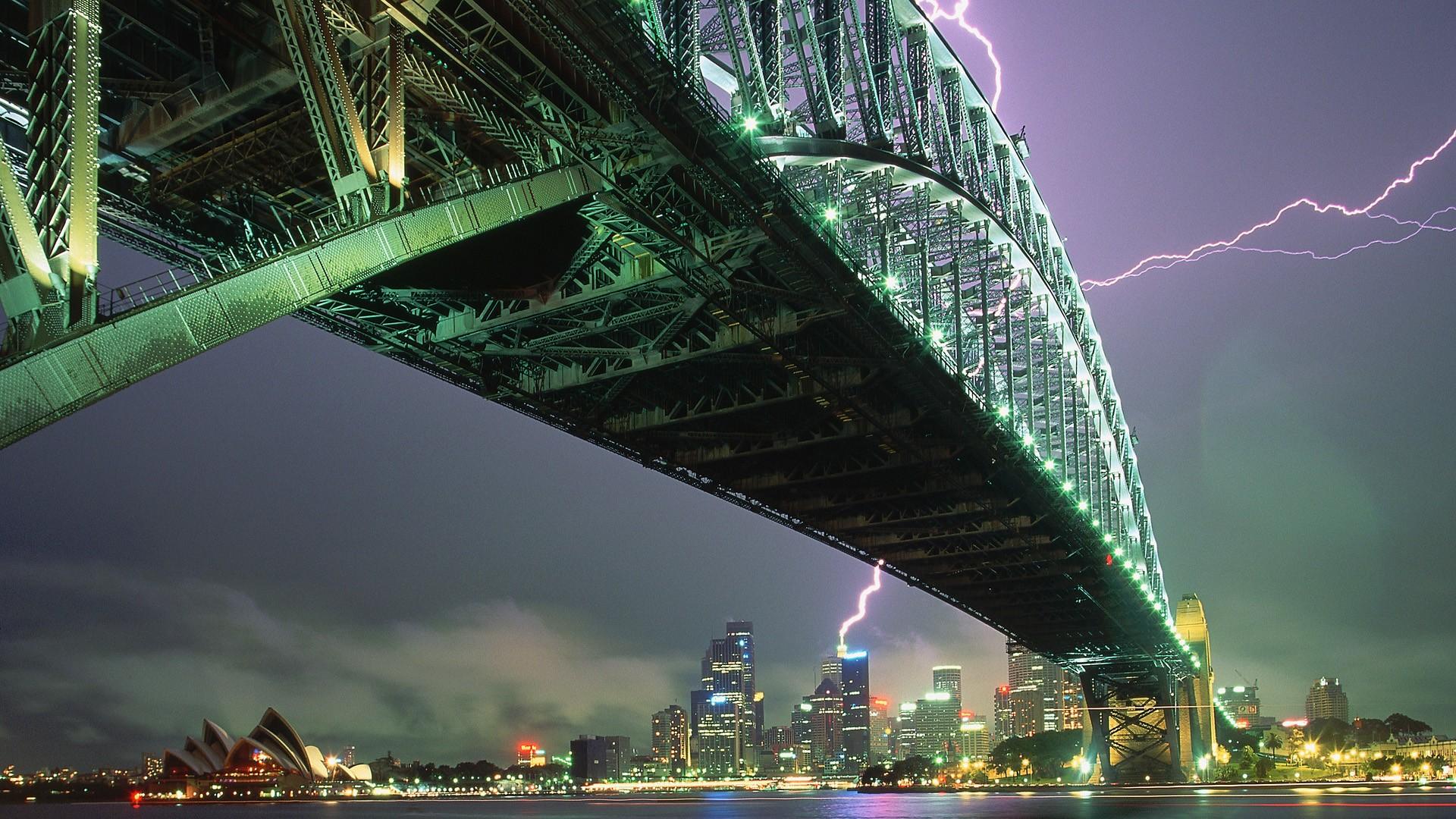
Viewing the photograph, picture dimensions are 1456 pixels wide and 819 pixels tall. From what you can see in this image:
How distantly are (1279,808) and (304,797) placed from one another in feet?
414

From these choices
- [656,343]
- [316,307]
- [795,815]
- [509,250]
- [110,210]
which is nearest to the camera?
[110,210]

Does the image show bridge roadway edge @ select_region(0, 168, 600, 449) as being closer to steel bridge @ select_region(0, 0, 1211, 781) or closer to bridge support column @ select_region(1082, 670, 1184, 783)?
steel bridge @ select_region(0, 0, 1211, 781)

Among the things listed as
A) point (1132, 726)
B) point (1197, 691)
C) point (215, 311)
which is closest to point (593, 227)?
point (215, 311)

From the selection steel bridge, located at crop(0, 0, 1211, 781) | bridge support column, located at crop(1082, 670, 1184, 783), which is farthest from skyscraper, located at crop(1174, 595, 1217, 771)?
steel bridge, located at crop(0, 0, 1211, 781)

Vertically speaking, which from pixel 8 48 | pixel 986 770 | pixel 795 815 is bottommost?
pixel 986 770

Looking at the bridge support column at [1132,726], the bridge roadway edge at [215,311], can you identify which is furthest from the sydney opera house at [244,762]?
the bridge roadway edge at [215,311]

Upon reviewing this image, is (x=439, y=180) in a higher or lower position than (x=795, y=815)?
higher

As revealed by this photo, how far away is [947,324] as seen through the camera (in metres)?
48.9

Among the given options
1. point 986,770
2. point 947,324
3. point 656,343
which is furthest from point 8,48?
point 986,770

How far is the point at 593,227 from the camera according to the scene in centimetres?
2952

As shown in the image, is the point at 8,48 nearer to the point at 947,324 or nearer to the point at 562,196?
the point at 562,196

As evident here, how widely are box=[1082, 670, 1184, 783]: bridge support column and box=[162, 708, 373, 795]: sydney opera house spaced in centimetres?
9276

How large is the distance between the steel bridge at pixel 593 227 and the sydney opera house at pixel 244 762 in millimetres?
105793

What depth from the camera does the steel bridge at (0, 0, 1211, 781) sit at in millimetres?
14984
